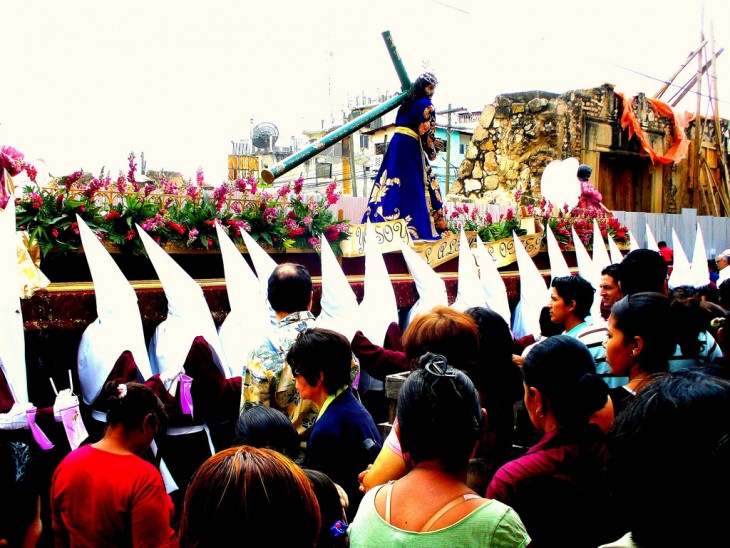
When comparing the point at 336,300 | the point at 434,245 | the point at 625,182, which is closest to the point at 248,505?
the point at 336,300

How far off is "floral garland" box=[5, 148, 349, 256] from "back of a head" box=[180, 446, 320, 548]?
9.07ft

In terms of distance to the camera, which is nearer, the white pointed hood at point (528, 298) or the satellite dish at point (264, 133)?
the white pointed hood at point (528, 298)

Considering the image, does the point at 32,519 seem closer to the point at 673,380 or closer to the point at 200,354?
the point at 200,354

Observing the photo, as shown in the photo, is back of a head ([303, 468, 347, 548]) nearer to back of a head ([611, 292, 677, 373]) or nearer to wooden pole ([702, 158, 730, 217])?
back of a head ([611, 292, 677, 373])

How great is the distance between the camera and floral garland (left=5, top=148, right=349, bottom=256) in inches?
150

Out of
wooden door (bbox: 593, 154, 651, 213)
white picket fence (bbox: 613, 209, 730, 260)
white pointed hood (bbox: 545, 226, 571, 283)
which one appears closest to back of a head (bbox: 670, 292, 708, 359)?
white pointed hood (bbox: 545, 226, 571, 283)

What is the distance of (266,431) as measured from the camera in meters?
2.14

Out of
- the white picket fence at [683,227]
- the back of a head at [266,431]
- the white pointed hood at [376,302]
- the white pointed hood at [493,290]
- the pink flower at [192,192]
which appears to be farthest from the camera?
the white picket fence at [683,227]

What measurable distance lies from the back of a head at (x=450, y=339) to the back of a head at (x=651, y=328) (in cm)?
59

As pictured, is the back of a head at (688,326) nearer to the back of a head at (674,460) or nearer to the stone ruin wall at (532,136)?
the back of a head at (674,460)

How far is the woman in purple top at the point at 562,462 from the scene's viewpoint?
181cm

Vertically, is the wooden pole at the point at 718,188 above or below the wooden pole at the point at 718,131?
below

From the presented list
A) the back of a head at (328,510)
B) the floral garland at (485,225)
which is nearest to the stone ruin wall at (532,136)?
the floral garland at (485,225)

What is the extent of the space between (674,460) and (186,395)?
2.42 m
